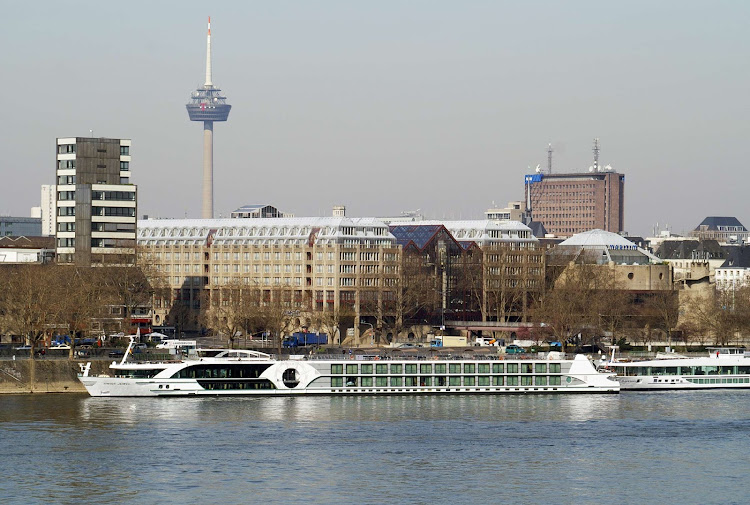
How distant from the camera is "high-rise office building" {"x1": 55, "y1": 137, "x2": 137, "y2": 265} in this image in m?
175

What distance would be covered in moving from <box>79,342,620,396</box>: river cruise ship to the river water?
8.25ft

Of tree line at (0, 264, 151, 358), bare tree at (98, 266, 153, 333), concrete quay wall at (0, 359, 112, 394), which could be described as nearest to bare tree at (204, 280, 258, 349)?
tree line at (0, 264, 151, 358)

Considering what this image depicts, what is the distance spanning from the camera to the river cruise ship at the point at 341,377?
4931 inches

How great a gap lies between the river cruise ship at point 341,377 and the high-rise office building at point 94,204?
46100mm

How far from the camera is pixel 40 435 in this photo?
327 feet

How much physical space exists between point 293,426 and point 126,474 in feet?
68.0

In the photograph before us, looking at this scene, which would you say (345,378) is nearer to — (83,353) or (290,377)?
(290,377)

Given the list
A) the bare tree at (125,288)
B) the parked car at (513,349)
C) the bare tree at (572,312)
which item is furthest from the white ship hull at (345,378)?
the bare tree at (572,312)

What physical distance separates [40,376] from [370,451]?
1796 inches

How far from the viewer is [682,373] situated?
138375mm

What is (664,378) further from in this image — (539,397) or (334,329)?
(334,329)


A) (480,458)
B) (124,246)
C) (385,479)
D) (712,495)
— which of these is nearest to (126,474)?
(385,479)

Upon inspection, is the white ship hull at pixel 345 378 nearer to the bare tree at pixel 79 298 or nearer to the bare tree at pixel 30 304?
the bare tree at pixel 79 298

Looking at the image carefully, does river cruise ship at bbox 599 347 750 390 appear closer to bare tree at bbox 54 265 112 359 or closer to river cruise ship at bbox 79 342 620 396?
river cruise ship at bbox 79 342 620 396
